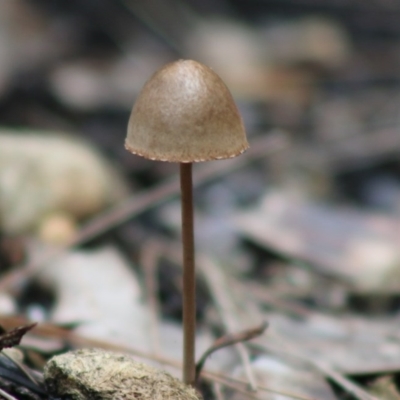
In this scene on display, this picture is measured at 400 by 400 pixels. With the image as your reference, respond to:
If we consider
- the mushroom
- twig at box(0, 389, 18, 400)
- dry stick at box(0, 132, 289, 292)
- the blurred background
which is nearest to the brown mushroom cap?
the mushroom

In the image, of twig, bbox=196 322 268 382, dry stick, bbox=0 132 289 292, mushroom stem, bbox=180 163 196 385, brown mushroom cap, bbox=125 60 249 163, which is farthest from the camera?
dry stick, bbox=0 132 289 292

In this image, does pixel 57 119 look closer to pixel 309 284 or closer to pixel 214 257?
pixel 214 257

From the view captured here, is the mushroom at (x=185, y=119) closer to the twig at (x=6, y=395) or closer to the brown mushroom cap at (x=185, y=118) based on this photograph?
the brown mushroom cap at (x=185, y=118)

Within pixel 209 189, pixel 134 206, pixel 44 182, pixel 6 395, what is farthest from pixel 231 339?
pixel 209 189

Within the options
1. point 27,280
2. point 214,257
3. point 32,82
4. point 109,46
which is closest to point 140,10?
point 109,46

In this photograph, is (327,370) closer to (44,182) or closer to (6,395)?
(6,395)

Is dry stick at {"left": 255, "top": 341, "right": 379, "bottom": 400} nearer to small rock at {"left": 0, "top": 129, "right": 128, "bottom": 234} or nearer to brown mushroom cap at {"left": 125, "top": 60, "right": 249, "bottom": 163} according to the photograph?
brown mushroom cap at {"left": 125, "top": 60, "right": 249, "bottom": 163}

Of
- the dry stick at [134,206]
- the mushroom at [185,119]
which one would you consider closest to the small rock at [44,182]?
the dry stick at [134,206]
